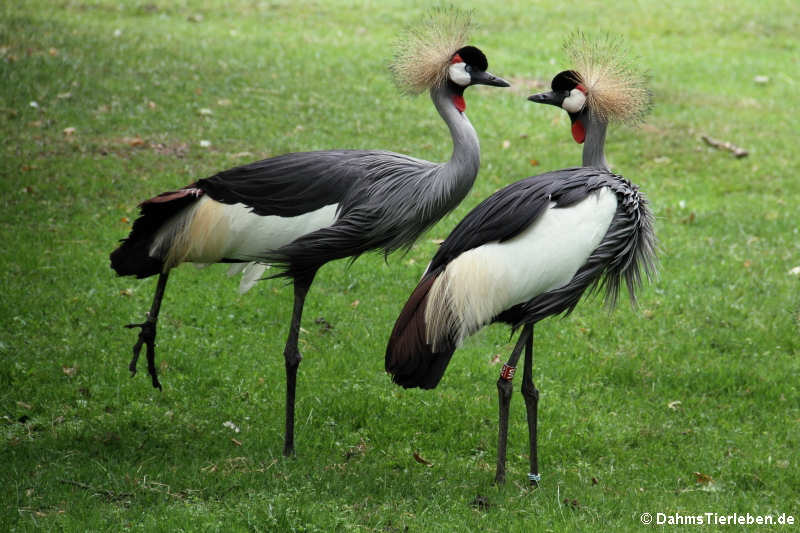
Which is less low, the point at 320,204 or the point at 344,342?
the point at 320,204

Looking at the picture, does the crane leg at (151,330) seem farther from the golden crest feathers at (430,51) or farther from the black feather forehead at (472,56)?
the black feather forehead at (472,56)

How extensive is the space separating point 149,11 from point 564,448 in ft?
39.8

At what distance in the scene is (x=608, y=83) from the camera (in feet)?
15.9

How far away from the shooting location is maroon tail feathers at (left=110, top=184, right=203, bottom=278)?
499 cm

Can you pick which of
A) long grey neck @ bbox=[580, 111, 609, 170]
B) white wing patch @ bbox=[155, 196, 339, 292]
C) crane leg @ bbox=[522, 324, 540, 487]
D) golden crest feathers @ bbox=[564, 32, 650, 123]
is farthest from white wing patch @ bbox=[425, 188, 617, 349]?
white wing patch @ bbox=[155, 196, 339, 292]

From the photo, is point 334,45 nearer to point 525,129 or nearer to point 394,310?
point 525,129

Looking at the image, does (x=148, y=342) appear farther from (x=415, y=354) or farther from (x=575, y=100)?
(x=575, y=100)

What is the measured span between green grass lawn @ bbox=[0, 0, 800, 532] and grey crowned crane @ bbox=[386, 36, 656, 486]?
241mm

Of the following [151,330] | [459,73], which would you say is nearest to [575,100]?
[459,73]

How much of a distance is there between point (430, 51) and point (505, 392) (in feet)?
6.16

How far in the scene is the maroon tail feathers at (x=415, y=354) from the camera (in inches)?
173

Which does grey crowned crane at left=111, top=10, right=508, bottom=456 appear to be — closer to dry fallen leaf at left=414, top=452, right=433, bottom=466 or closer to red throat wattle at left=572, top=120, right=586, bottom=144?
red throat wattle at left=572, top=120, right=586, bottom=144

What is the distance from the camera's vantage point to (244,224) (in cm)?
489

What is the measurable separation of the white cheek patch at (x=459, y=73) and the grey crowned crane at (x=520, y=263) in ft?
2.49
